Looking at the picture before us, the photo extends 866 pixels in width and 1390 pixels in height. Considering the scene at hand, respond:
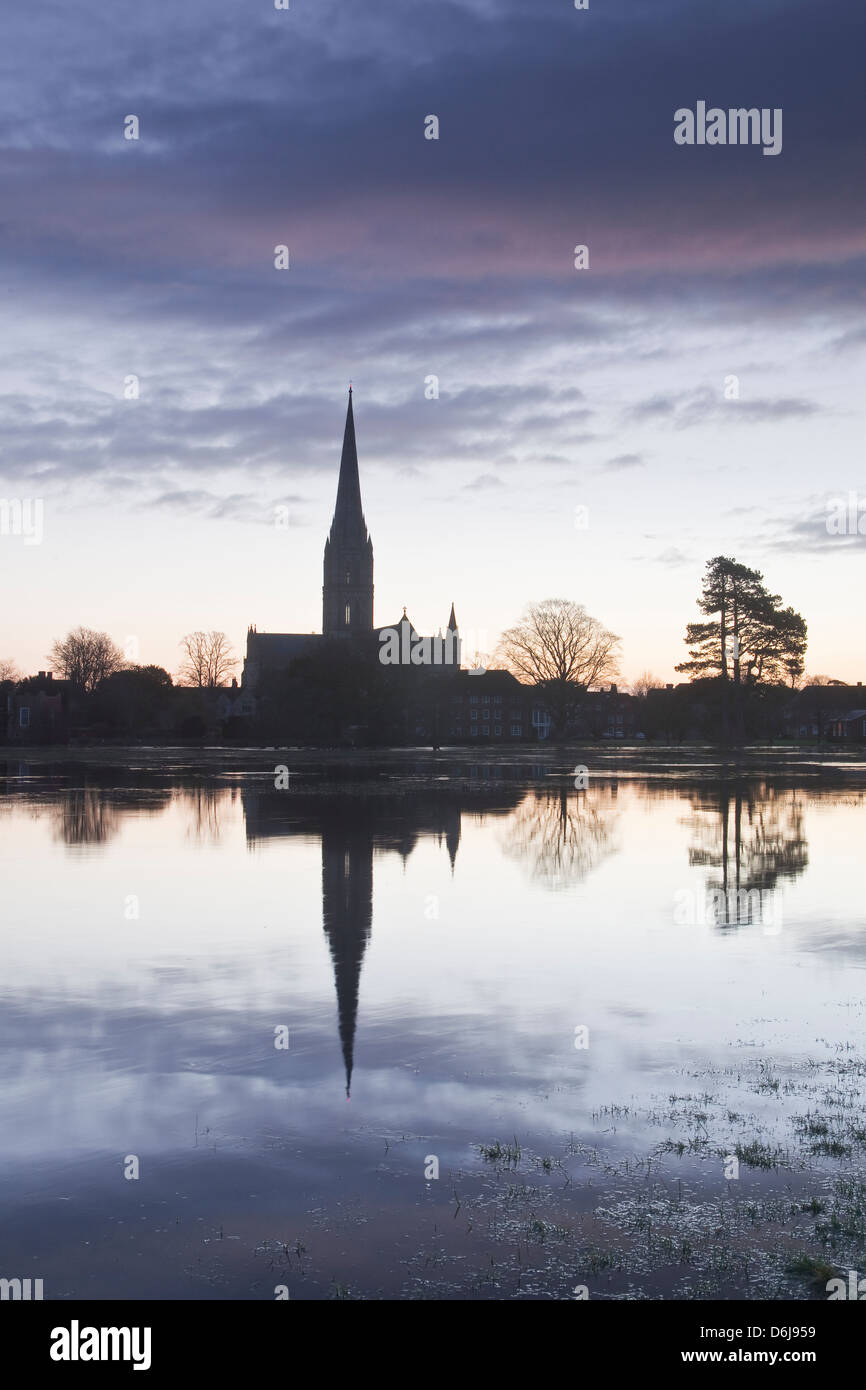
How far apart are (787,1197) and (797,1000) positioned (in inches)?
206

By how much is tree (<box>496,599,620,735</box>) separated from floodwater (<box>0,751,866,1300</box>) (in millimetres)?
97093

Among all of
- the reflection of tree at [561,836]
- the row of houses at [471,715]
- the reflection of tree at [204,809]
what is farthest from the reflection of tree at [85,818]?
the row of houses at [471,715]

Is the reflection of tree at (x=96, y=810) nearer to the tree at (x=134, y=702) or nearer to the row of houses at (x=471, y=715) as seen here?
the row of houses at (x=471, y=715)

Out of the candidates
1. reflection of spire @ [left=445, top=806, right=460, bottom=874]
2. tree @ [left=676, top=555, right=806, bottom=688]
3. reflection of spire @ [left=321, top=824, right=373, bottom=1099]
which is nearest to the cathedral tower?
tree @ [left=676, top=555, right=806, bottom=688]

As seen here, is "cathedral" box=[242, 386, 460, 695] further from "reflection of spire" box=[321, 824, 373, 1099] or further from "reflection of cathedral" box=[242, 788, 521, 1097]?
"reflection of spire" box=[321, 824, 373, 1099]

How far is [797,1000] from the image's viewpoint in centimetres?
1195

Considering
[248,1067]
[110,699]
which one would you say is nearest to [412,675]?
[110,699]

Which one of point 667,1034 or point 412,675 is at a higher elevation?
point 412,675

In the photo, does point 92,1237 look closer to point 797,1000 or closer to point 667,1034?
point 667,1034

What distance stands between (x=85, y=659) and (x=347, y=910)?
137 meters

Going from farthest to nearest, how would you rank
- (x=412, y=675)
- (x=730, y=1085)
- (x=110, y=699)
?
(x=110, y=699) → (x=412, y=675) → (x=730, y=1085)

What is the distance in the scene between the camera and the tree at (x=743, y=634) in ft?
281

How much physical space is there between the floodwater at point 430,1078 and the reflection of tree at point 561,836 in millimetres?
412

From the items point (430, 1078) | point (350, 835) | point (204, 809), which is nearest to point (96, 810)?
point (204, 809)
